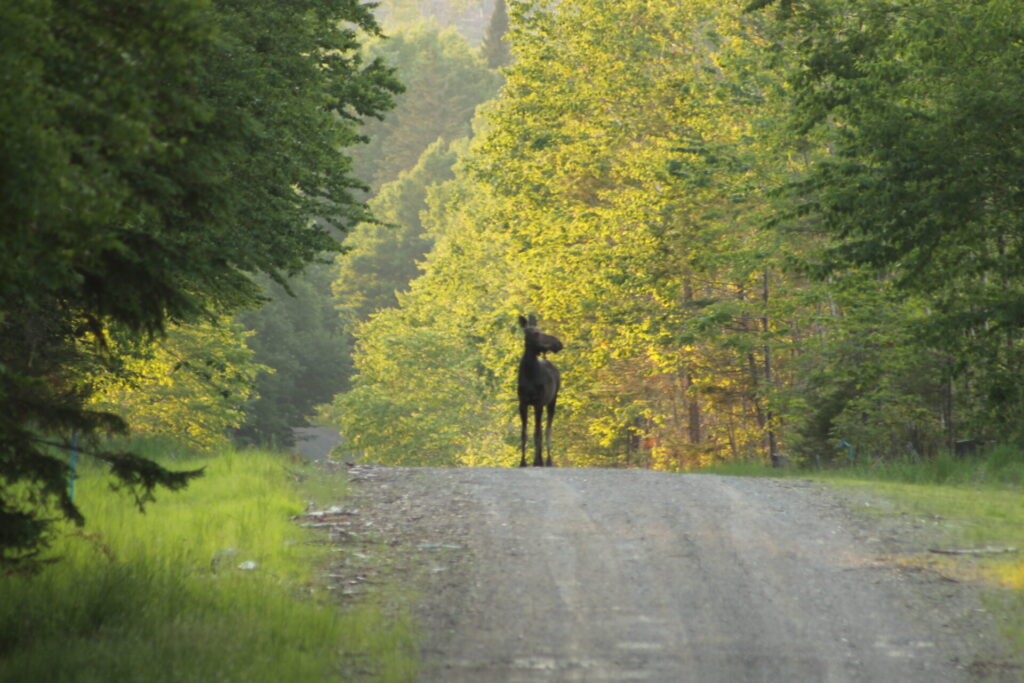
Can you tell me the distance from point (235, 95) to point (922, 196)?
33.4 feet

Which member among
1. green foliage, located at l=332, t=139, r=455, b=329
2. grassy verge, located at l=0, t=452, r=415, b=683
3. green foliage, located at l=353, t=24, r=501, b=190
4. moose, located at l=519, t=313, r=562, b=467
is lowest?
grassy verge, located at l=0, t=452, r=415, b=683

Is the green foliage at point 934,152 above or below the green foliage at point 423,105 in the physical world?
below

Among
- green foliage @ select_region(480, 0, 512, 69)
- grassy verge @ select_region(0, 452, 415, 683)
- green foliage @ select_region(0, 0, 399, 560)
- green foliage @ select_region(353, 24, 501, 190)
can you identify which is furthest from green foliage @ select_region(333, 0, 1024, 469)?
green foliage @ select_region(480, 0, 512, 69)

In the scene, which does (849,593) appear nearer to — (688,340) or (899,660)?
(899,660)

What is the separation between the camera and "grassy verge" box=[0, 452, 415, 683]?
302 inches

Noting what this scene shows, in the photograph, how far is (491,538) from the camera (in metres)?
11.6

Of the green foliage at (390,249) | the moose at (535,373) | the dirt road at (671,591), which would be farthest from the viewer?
the green foliage at (390,249)

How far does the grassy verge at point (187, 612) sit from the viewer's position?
768 cm

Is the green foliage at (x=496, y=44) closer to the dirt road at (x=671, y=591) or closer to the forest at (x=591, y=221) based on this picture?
the forest at (x=591, y=221)

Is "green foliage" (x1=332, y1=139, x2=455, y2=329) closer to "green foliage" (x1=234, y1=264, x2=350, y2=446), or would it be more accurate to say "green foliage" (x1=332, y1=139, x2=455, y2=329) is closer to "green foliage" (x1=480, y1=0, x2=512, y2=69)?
"green foliage" (x1=234, y1=264, x2=350, y2=446)

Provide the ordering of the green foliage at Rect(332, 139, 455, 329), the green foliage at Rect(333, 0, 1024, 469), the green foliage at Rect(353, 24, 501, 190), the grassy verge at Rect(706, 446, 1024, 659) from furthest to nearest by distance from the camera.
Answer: the green foliage at Rect(353, 24, 501, 190) → the green foliage at Rect(332, 139, 455, 329) → the green foliage at Rect(333, 0, 1024, 469) → the grassy verge at Rect(706, 446, 1024, 659)

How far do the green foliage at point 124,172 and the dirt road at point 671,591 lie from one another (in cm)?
280

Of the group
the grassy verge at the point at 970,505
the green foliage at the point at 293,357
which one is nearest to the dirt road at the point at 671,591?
the grassy verge at the point at 970,505

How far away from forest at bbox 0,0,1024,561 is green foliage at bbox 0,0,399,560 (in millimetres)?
27
